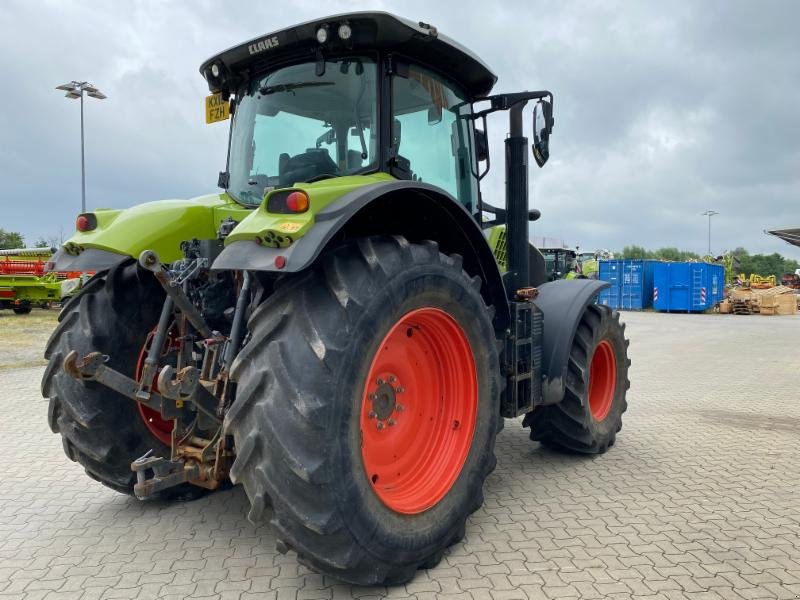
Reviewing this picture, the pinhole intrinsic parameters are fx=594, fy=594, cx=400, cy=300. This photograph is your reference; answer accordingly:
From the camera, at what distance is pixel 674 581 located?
2.64 m

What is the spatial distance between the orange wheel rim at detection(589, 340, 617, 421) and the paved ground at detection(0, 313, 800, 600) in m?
0.38

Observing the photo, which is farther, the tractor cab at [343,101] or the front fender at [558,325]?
the front fender at [558,325]

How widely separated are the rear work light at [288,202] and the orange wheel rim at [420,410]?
71 centimetres

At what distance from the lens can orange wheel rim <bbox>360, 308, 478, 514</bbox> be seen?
2783 mm

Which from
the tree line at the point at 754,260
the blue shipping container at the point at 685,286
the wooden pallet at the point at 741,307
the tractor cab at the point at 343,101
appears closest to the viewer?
the tractor cab at the point at 343,101

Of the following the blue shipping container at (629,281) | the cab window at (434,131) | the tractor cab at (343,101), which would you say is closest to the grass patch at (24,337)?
the tractor cab at (343,101)

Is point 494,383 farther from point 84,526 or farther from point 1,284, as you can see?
point 1,284

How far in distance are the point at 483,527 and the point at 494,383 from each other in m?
0.81

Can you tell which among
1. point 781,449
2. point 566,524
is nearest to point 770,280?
point 781,449

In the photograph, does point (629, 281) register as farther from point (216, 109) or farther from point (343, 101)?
point (343, 101)

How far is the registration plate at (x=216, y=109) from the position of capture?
12.5ft

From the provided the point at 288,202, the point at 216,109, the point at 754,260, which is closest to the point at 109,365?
the point at 288,202

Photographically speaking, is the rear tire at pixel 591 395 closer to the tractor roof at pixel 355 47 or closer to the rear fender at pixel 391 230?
the rear fender at pixel 391 230

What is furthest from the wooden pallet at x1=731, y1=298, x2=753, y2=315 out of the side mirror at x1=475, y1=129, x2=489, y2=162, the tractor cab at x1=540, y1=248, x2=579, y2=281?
the side mirror at x1=475, y1=129, x2=489, y2=162
